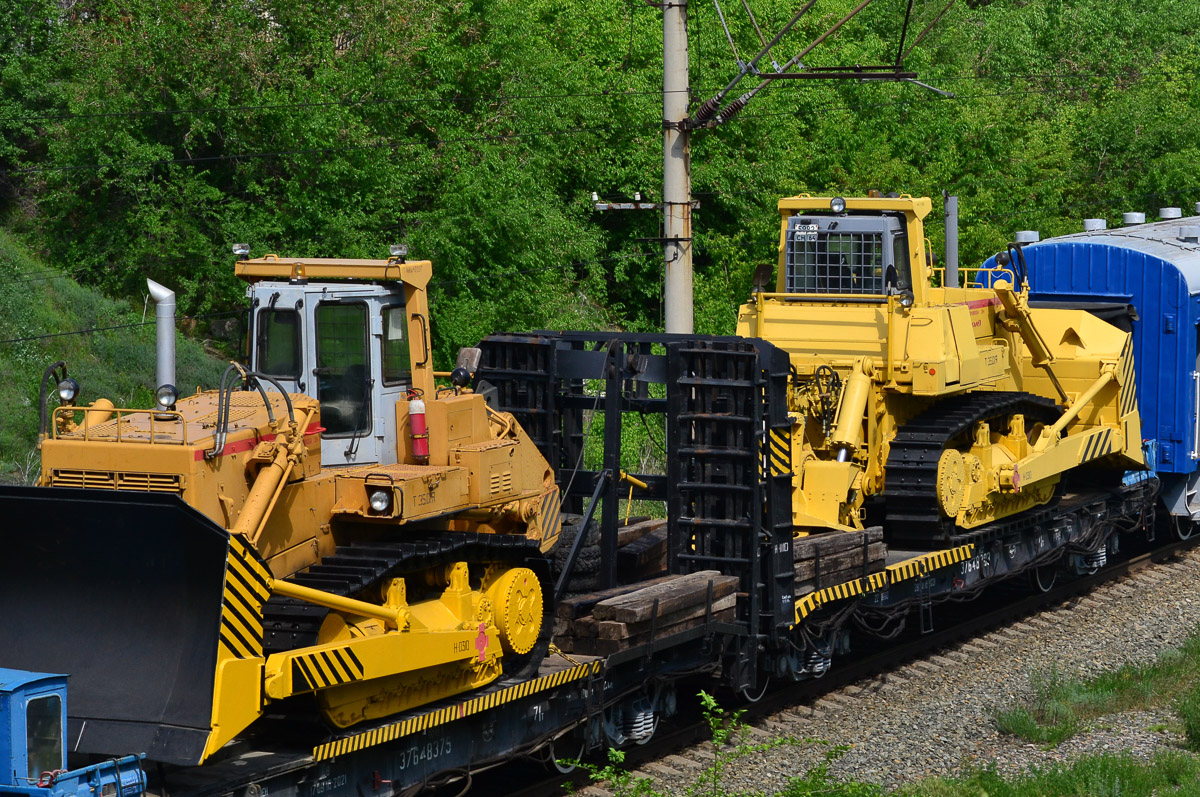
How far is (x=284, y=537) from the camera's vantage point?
835 cm

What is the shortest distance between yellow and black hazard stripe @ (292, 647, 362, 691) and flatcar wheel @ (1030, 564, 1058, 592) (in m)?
10.5

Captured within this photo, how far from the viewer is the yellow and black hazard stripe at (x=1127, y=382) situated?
16.3 meters

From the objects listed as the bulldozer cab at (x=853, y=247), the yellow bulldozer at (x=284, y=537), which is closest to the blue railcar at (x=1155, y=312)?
the bulldozer cab at (x=853, y=247)

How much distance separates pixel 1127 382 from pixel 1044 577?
7.91 ft

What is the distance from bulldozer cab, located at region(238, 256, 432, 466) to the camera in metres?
8.95

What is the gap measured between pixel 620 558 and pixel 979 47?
3463 cm

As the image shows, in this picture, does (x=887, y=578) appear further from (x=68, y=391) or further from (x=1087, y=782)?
(x=68, y=391)

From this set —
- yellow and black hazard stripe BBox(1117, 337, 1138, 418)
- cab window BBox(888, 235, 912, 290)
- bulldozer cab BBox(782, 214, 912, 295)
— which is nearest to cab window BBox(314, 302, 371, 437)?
bulldozer cab BBox(782, 214, 912, 295)

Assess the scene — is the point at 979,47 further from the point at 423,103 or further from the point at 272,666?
the point at 272,666

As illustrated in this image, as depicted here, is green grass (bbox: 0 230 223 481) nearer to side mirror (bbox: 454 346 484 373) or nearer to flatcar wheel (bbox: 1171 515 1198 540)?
side mirror (bbox: 454 346 484 373)

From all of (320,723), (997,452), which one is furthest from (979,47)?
(320,723)

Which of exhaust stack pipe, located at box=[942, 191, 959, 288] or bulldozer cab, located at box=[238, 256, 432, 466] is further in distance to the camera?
exhaust stack pipe, located at box=[942, 191, 959, 288]

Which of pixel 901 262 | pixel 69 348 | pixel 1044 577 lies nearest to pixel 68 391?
pixel 901 262

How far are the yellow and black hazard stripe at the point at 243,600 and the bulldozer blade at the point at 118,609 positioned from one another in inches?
2.7
